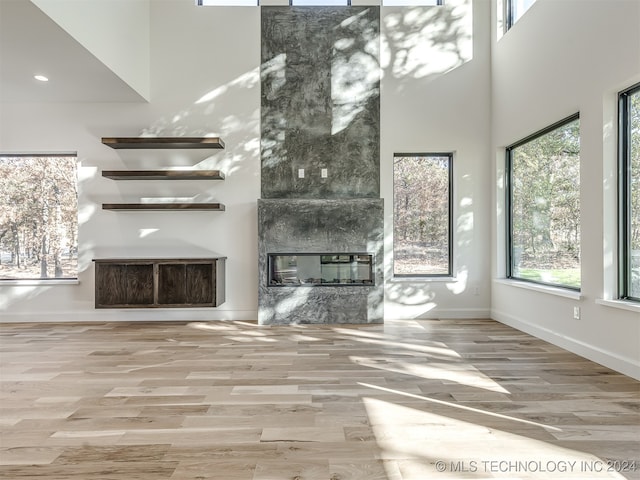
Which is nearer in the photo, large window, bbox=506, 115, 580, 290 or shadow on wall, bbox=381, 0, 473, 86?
large window, bbox=506, 115, 580, 290

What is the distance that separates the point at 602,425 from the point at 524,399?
438 millimetres

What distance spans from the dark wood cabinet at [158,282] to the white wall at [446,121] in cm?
229

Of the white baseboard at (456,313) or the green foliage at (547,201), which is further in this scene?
the white baseboard at (456,313)

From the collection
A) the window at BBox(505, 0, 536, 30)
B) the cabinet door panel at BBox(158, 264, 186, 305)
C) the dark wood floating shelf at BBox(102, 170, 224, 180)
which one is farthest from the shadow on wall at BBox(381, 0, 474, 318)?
the cabinet door panel at BBox(158, 264, 186, 305)

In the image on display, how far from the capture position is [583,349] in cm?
347

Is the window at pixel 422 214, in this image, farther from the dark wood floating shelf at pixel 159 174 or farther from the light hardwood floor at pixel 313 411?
the dark wood floating shelf at pixel 159 174

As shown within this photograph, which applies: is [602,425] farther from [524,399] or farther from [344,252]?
[344,252]

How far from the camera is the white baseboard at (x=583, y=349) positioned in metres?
2.96

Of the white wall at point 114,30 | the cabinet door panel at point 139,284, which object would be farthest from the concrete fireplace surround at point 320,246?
the white wall at point 114,30

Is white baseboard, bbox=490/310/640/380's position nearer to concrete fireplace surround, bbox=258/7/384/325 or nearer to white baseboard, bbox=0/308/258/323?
concrete fireplace surround, bbox=258/7/384/325

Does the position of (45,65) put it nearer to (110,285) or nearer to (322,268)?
(110,285)

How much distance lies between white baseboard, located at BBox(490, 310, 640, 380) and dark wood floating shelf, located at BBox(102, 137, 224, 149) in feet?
13.6

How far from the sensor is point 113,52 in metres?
4.27

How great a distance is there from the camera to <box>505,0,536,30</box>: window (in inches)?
186
